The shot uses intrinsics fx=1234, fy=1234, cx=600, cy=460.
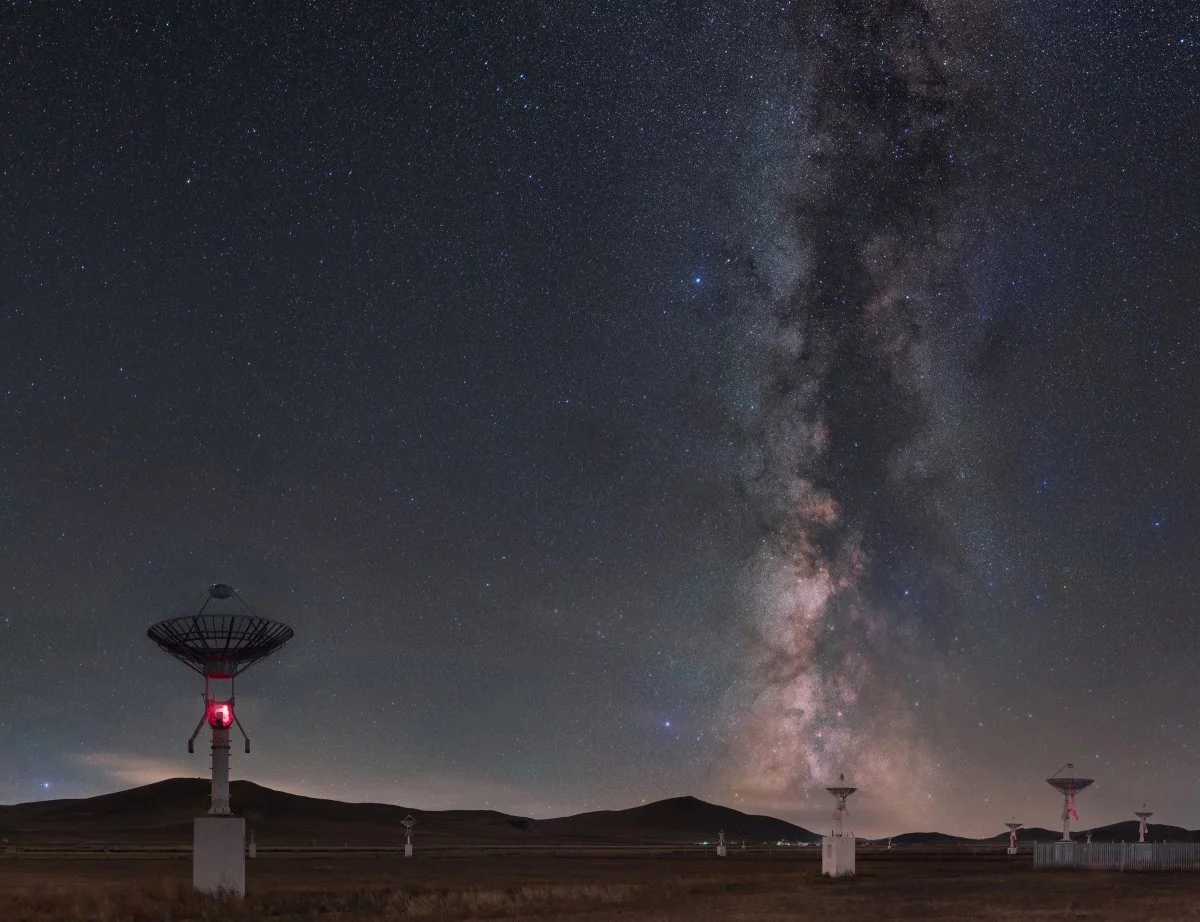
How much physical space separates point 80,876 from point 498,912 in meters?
25.4

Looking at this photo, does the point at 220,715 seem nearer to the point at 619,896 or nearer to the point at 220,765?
the point at 220,765

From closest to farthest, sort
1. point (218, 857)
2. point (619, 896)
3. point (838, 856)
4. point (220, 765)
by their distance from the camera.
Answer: point (218, 857) < point (220, 765) < point (619, 896) < point (838, 856)

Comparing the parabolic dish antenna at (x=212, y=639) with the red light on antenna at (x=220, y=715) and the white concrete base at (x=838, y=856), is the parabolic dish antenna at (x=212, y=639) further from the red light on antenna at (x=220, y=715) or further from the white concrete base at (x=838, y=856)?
the white concrete base at (x=838, y=856)

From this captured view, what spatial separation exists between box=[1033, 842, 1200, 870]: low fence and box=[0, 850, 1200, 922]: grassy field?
8.40 ft

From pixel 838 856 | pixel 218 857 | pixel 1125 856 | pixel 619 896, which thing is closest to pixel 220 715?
pixel 218 857

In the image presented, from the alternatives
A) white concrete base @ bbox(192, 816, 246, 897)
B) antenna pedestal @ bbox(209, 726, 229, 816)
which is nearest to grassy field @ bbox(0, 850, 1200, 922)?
white concrete base @ bbox(192, 816, 246, 897)

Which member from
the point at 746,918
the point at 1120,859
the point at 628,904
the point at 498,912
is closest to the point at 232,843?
the point at 498,912

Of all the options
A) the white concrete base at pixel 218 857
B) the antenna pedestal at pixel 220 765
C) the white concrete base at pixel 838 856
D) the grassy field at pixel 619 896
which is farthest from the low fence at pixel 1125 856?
the antenna pedestal at pixel 220 765

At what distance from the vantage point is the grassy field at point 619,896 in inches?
1178

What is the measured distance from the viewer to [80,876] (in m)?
48.8

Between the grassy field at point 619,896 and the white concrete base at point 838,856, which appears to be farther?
the white concrete base at point 838,856

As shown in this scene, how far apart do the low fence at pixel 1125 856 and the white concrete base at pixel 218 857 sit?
33154 millimetres

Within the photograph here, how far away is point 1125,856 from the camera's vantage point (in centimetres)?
4941

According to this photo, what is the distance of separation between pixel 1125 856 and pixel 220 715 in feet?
119
